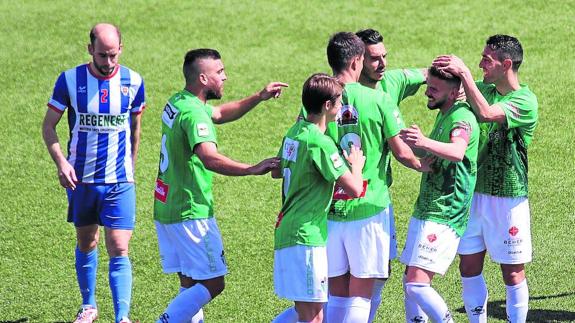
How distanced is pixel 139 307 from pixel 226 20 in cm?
731

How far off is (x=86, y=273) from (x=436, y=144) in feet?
10.2

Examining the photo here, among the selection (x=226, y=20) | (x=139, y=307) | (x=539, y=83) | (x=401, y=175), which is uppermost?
(x=226, y=20)

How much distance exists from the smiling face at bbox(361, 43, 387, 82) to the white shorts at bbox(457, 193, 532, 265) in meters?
1.15

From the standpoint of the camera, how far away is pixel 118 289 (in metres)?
8.18

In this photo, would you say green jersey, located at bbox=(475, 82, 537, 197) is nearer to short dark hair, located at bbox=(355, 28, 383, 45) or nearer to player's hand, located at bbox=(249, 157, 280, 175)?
short dark hair, located at bbox=(355, 28, 383, 45)

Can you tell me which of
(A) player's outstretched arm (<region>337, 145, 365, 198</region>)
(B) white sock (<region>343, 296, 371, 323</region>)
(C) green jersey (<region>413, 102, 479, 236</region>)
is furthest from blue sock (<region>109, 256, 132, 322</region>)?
(C) green jersey (<region>413, 102, 479, 236</region>)

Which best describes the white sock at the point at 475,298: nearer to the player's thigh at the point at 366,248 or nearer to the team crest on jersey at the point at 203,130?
the player's thigh at the point at 366,248

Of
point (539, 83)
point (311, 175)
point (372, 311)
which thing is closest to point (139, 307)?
point (372, 311)

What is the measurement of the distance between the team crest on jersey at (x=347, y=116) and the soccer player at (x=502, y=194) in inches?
40.8

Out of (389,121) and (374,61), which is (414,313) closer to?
(389,121)

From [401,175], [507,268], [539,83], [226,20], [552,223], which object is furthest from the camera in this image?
[226,20]

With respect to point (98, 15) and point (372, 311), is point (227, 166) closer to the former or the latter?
point (372, 311)

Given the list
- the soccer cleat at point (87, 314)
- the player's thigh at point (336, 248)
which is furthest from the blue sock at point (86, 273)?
the player's thigh at point (336, 248)

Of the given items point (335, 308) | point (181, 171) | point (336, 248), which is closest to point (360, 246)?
point (336, 248)
